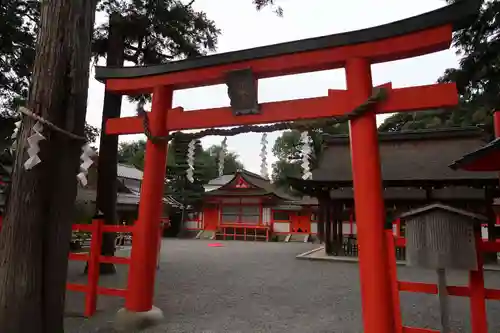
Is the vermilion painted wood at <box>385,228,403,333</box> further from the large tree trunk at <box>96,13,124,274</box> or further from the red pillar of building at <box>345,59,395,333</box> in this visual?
the large tree trunk at <box>96,13,124,274</box>

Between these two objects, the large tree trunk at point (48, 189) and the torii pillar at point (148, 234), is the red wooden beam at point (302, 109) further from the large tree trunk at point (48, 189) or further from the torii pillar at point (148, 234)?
the large tree trunk at point (48, 189)

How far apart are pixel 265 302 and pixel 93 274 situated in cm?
281

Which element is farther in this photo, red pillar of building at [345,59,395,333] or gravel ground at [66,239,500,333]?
gravel ground at [66,239,500,333]

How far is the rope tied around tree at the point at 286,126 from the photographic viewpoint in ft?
12.0

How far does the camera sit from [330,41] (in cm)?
397

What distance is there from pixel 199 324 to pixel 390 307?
250cm

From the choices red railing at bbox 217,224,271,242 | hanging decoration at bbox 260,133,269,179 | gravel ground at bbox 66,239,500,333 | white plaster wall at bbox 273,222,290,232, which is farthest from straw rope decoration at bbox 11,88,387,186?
white plaster wall at bbox 273,222,290,232

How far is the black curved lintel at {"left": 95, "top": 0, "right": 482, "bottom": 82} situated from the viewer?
3479 mm

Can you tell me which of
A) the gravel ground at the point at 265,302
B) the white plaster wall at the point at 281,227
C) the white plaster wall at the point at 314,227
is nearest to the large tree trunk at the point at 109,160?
the gravel ground at the point at 265,302

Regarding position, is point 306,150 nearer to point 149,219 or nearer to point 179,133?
point 179,133

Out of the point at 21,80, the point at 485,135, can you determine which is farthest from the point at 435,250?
the point at 485,135

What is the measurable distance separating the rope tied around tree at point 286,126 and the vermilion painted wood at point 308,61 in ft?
1.53

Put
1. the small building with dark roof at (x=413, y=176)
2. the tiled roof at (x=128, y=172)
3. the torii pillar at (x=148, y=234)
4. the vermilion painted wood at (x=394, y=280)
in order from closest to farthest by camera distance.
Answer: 1. the vermilion painted wood at (x=394, y=280)
2. the torii pillar at (x=148, y=234)
3. the small building with dark roof at (x=413, y=176)
4. the tiled roof at (x=128, y=172)

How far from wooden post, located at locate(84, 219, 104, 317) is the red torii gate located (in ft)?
2.85
